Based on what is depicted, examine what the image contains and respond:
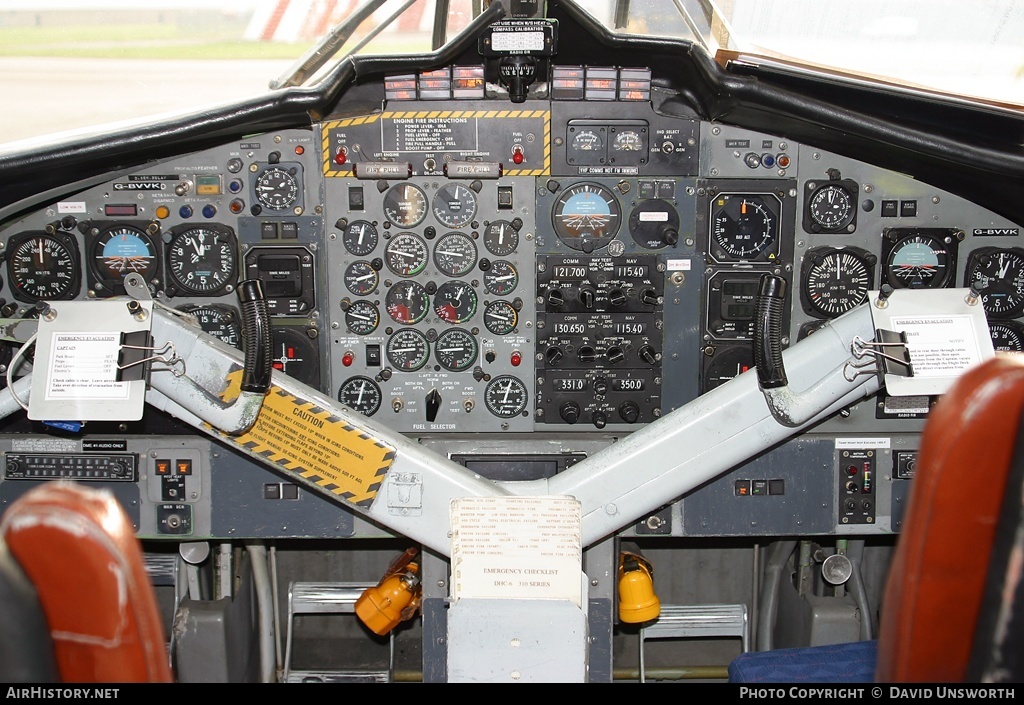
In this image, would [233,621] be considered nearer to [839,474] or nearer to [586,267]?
[586,267]

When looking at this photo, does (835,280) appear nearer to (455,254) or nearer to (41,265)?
(455,254)

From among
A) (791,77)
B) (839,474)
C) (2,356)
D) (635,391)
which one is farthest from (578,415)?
(2,356)

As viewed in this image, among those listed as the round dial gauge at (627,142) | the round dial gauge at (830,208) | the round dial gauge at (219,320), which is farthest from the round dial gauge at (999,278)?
the round dial gauge at (219,320)

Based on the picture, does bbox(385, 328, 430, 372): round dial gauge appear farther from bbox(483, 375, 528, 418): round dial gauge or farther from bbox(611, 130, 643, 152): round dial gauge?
bbox(611, 130, 643, 152): round dial gauge

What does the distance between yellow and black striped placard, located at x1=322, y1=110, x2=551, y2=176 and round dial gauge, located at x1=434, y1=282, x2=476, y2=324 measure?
1.56 ft

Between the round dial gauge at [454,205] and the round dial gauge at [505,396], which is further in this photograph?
the round dial gauge at [505,396]

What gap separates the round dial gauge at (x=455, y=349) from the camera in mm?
3186

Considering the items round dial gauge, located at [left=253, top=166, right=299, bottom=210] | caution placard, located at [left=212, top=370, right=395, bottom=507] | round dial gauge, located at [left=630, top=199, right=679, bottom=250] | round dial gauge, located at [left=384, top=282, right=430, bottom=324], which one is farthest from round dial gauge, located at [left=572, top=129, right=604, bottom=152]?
caution placard, located at [left=212, top=370, right=395, bottom=507]

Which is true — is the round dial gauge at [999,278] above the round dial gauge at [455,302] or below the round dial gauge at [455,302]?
above

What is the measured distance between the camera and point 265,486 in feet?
10.3

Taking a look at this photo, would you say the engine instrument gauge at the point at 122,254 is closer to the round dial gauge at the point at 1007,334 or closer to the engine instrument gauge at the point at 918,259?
the engine instrument gauge at the point at 918,259

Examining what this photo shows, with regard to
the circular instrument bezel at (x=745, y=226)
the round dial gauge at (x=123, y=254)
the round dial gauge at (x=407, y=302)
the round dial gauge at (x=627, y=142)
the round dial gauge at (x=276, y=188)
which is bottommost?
the round dial gauge at (x=407, y=302)

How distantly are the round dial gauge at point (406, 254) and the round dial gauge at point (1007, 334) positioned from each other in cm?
210

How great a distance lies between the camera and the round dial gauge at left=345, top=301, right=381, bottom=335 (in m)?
3.17
